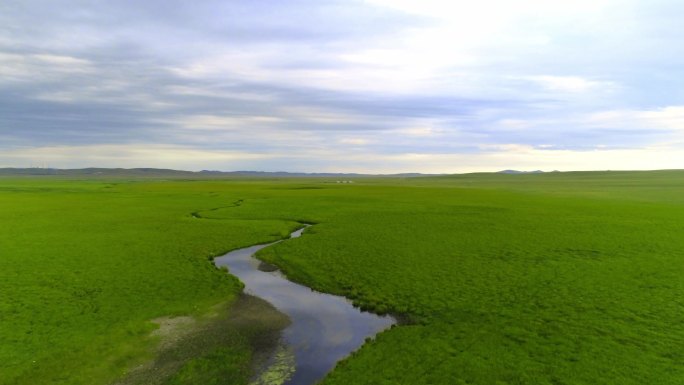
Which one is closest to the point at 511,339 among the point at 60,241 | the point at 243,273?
the point at 243,273

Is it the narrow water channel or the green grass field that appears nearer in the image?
the green grass field

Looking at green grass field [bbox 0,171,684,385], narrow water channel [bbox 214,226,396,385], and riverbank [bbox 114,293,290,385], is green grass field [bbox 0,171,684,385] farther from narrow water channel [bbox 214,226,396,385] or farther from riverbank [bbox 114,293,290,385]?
narrow water channel [bbox 214,226,396,385]

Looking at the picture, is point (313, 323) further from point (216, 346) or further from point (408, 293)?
point (408, 293)

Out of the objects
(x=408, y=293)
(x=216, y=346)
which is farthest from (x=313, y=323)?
(x=408, y=293)

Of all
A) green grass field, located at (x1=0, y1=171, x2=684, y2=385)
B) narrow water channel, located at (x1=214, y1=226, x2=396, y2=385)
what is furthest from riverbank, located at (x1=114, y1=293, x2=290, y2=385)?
narrow water channel, located at (x1=214, y1=226, x2=396, y2=385)

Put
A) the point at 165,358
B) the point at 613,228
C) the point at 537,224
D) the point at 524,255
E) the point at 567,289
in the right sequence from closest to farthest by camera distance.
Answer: the point at 165,358 < the point at 567,289 < the point at 524,255 < the point at 613,228 < the point at 537,224

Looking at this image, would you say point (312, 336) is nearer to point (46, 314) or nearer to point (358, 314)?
point (358, 314)
